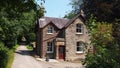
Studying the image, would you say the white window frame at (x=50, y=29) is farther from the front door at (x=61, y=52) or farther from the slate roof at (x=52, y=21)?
the front door at (x=61, y=52)

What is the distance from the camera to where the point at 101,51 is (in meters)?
15.6

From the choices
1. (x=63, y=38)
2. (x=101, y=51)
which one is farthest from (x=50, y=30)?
(x=101, y=51)

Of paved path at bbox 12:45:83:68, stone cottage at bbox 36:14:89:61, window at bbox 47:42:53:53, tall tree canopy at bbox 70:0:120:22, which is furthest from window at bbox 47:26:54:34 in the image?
tall tree canopy at bbox 70:0:120:22

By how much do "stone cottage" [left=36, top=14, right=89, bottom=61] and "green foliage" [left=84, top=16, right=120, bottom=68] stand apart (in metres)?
36.0

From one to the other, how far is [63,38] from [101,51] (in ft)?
126

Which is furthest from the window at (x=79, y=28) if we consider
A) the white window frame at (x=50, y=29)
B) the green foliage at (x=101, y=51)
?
the green foliage at (x=101, y=51)

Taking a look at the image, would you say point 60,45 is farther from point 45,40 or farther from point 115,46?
point 115,46

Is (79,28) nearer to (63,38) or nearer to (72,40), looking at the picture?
(72,40)

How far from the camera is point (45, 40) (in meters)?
55.2

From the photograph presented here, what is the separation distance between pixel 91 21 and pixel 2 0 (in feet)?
19.3

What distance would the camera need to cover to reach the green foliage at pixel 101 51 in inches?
573

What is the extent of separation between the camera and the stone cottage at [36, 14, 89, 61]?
176ft

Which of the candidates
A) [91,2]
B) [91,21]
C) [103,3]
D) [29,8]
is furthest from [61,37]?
[91,21]

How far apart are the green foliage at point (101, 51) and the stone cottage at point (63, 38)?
36.0 meters
